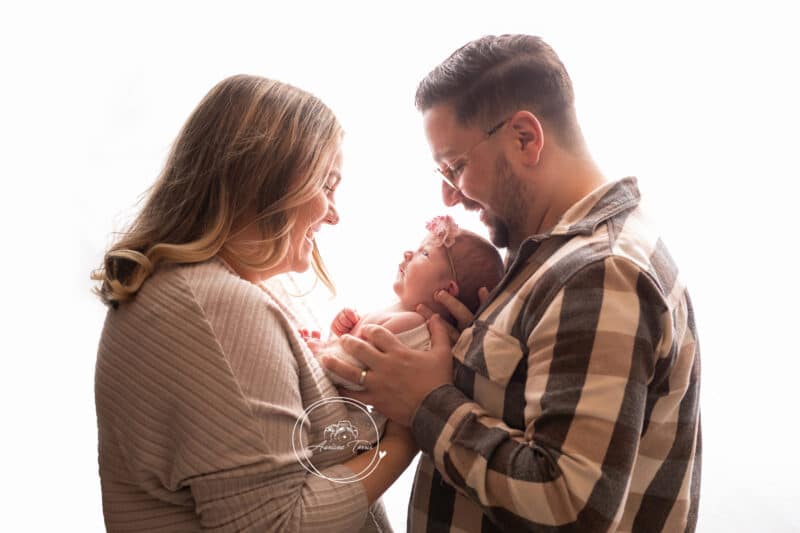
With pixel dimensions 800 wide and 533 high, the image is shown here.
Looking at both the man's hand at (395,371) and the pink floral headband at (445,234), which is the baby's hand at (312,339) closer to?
the man's hand at (395,371)

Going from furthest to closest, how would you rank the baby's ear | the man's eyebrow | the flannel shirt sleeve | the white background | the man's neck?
the white background → the baby's ear → the man's eyebrow → the man's neck → the flannel shirt sleeve

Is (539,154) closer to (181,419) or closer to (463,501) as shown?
(463,501)

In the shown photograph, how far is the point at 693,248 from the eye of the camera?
2.24m

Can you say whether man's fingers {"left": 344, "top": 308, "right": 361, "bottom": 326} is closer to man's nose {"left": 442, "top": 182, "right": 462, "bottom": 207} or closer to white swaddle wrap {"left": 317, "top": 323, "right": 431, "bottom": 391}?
white swaddle wrap {"left": 317, "top": 323, "right": 431, "bottom": 391}

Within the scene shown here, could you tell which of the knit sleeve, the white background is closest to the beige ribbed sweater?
the knit sleeve

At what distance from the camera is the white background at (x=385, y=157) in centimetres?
215

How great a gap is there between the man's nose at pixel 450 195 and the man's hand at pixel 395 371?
0.39 meters

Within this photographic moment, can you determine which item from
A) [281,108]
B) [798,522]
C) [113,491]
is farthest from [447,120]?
[798,522]

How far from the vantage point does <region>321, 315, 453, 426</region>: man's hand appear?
136 cm

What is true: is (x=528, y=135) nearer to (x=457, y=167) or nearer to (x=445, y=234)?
(x=457, y=167)

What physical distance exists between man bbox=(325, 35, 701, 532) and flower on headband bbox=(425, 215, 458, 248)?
9 cm

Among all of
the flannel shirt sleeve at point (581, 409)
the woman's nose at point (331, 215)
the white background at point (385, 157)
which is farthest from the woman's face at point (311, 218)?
the white background at point (385, 157)

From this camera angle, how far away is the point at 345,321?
5.69ft

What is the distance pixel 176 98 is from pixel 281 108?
44.4 inches
